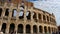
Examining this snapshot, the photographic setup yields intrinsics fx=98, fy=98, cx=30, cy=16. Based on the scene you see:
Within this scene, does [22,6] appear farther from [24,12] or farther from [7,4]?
[7,4]

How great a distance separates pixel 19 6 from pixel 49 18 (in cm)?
1005

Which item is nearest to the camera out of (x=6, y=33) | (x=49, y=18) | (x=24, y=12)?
(x=6, y=33)

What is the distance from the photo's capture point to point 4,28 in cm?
2131

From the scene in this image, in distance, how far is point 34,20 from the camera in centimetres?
2336

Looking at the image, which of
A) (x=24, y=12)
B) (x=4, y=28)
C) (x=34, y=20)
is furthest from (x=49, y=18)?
(x=4, y=28)

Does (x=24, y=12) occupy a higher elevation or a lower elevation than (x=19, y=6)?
lower

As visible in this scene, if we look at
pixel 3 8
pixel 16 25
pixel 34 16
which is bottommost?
pixel 16 25

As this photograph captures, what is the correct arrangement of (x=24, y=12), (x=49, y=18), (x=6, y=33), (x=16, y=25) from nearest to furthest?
(x=6, y=33), (x=16, y=25), (x=24, y=12), (x=49, y=18)

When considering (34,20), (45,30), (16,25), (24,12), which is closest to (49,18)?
(45,30)

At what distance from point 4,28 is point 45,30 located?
10.5 m

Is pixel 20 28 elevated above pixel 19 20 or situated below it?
below

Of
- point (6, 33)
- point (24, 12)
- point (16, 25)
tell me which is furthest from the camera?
point (24, 12)

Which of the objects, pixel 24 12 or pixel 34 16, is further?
pixel 34 16

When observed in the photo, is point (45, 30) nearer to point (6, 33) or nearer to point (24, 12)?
point (24, 12)
